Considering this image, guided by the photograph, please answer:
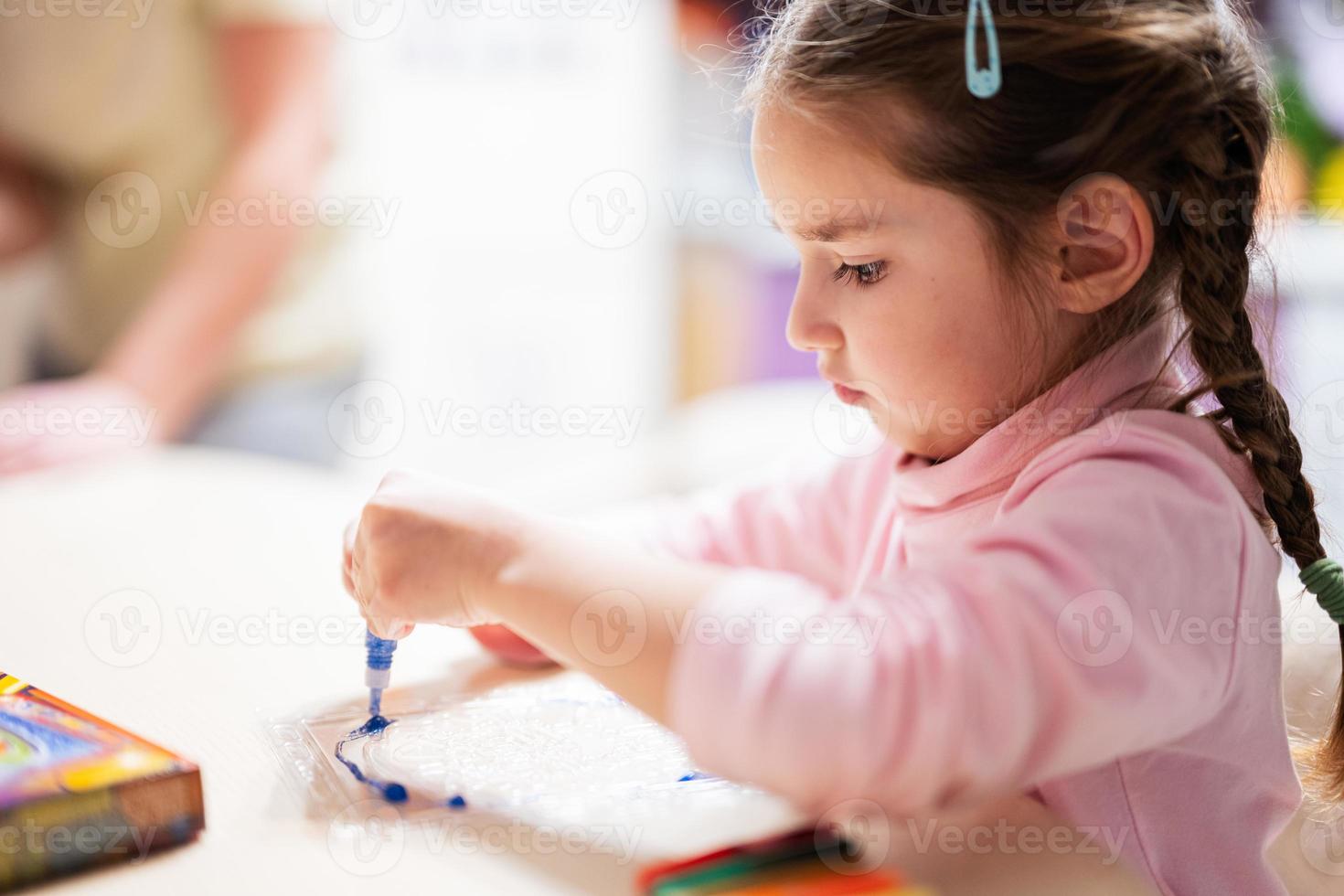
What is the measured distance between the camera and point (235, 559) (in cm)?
93

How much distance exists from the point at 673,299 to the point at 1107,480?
81.8 inches

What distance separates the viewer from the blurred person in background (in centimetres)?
141

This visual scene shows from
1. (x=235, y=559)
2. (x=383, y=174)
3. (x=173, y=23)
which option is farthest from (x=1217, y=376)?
(x=383, y=174)

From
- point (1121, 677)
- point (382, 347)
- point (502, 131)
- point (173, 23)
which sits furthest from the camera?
point (502, 131)

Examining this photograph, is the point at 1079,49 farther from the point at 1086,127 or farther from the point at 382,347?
the point at 382,347

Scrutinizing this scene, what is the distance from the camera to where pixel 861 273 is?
0.67m

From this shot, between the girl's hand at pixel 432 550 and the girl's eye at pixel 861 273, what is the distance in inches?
8.8
